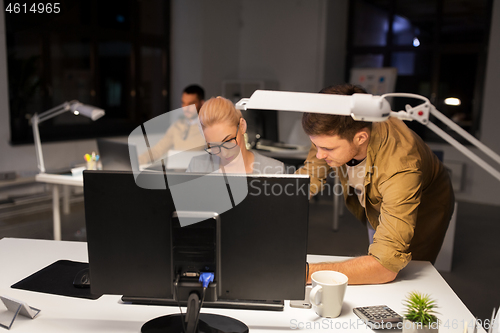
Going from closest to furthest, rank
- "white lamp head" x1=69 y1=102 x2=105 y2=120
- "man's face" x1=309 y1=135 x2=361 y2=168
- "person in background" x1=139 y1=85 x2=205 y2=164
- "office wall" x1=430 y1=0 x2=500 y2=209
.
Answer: "man's face" x1=309 y1=135 x2=361 y2=168 → "white lamp head" x1=69 y1=102 x2=105 y2=120 → "person in background" x1=139 y1=85 x2=205 y2=164 → "office wall" x1=430 y1=0 x2=500 y2=209

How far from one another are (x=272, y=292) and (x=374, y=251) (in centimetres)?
45

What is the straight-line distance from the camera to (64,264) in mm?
1418

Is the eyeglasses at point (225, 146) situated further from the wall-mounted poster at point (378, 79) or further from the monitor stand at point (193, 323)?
the wall-mounted poster at point (378, 79)

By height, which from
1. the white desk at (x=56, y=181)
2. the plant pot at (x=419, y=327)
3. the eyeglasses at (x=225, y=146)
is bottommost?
the white desk at (x=56, y=181)

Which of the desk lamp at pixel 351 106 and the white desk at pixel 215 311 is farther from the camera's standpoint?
the white desk at pixel 215 311

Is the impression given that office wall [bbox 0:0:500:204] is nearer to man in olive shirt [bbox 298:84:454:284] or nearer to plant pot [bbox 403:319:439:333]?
man in olive shirt [bbox 298:84:454:284]

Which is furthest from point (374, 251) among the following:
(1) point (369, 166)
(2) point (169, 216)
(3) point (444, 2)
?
(3) point (444, 2)

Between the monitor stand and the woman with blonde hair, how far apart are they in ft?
2.93

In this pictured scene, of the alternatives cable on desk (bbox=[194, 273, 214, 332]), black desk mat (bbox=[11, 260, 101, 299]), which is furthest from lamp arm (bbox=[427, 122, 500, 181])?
black desk mat (bbox=[11, 260, 101, 299])

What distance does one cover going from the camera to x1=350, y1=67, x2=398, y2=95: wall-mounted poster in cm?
557

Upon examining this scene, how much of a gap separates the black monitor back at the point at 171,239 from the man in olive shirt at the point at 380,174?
32 cm

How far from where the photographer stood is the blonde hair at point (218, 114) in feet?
6.17

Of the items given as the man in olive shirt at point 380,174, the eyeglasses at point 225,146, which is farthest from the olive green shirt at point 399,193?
the eyeglasses at point 225,146

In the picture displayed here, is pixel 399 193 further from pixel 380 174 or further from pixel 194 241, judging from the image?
pixel 194 241
